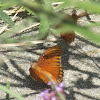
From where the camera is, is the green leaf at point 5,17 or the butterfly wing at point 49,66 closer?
Result: the butterfly wing at point 49,66

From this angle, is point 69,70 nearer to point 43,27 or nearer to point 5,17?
point 43,27

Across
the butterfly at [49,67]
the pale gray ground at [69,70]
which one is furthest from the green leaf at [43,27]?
the butterfly at [49,67]

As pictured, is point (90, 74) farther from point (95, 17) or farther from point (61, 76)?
point (95, 17)

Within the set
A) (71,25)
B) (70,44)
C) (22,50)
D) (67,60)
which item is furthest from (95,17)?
(71,25)

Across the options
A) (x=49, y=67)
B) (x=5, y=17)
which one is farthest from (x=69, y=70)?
(x=5, y=17)

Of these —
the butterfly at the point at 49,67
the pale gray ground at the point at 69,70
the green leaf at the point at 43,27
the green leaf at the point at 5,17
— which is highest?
the green leaf at the point at 5,17

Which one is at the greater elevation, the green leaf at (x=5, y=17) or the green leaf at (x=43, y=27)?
the green leaf at (x=5, y=17)

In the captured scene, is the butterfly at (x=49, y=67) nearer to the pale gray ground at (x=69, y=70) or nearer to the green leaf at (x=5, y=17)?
the pale gray ground at (x=69, y=70)
